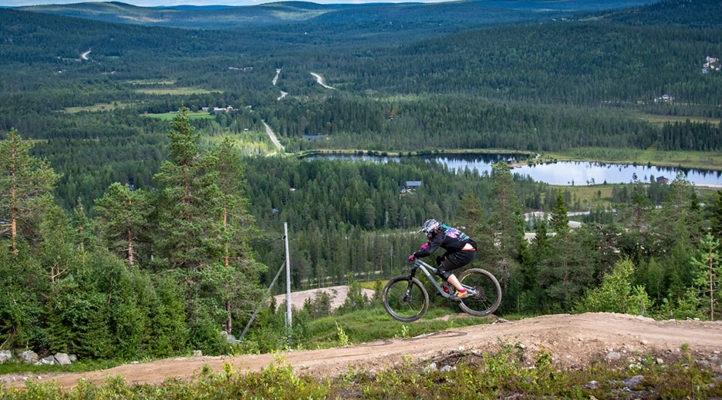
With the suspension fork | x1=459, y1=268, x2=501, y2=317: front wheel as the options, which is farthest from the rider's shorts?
the suspension fork

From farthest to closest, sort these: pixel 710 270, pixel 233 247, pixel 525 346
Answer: pixel 233 247 < pixel 710 270 < pixel 525 346

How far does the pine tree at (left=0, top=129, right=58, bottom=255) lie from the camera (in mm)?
38625

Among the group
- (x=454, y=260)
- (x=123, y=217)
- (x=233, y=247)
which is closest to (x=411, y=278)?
(x=454, y=260)

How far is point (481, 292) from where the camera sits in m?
22.6

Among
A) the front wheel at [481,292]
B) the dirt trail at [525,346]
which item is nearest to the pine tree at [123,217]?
the dirt trail at [525,346]

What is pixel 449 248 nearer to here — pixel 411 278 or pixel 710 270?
pixel 411 278

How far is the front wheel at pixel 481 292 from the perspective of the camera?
22.4 meters

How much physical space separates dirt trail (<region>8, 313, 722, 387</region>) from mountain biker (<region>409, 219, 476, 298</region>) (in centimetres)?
234

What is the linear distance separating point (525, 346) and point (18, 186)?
108 ft

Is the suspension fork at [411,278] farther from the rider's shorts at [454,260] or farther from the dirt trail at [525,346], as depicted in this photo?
the dirt trail at [525,346]

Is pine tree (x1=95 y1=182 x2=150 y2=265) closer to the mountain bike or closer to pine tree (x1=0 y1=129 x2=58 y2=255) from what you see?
pine tree (x1=0 y1=129 x2=58 y2=255)

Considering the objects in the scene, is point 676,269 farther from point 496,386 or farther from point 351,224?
point 351,224

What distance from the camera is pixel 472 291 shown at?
72.9ft

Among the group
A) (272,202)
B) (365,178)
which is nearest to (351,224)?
(272,202)
